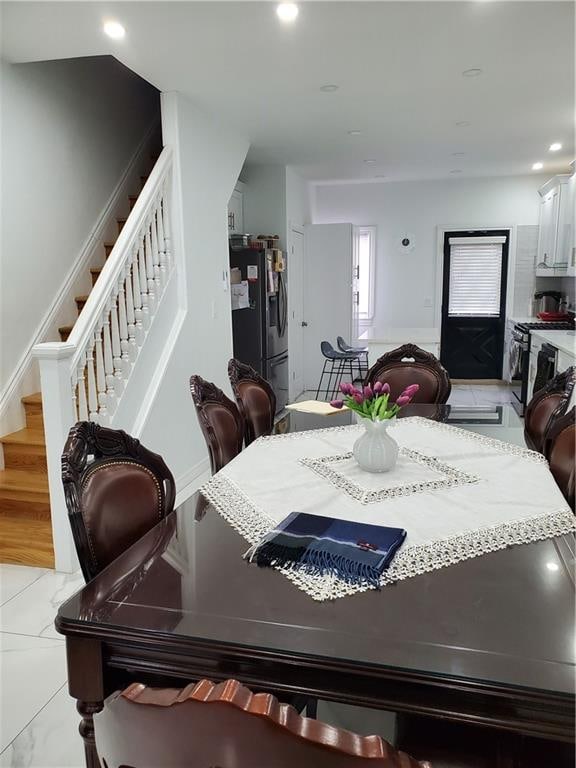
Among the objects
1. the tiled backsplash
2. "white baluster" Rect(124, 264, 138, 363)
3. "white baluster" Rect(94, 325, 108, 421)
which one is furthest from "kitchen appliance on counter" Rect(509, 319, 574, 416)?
"white baluster" Rect(94, 325, 108, 421)

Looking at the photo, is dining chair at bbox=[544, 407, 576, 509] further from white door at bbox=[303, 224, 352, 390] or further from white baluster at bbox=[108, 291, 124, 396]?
white door at bbox=[303, 224, 352, 390]

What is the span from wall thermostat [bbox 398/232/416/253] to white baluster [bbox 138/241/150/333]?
4991 mm

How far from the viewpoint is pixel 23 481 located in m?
3.24

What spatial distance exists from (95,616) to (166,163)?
11.0 ft

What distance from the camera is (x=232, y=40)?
9.55 feet

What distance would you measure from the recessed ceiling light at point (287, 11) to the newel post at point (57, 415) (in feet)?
6.23

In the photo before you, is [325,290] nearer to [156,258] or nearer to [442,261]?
[442,261]

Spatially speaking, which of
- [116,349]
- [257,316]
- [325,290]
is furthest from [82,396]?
[325,290]

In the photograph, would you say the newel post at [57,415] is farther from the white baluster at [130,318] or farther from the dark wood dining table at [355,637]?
the dark wood dining table at [355,637]

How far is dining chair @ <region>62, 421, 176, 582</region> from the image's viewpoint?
4.53ft

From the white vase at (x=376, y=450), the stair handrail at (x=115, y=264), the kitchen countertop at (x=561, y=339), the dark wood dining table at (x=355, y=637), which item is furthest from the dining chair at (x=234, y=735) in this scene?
the kitchen countertop at (x=561, y=339)

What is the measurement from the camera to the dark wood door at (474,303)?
757 cm

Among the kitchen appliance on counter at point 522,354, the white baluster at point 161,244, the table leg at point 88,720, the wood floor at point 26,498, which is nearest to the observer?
the table leg at point 88,720

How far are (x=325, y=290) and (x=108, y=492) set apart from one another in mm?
5962
